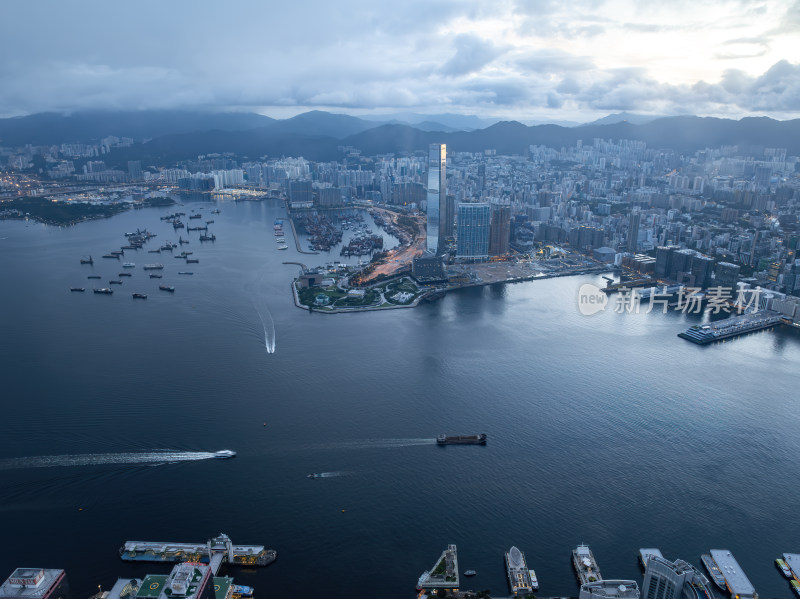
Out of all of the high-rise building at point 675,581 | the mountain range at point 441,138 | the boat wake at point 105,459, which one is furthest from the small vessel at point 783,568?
the mountain range at point 441,138

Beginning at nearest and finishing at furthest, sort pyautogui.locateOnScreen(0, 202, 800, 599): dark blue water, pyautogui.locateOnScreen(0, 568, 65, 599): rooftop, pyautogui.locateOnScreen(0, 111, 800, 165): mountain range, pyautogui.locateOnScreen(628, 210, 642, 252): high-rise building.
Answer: pyautogui.locateOnScreen(0, 568, 65, 599): rooftop, pyautogui.locateOnScreen(0, 202, 800, 599): dark blue water, pyautogui.locateOnScreen(628, 210, 642, 252): high-rise building, pyautogui.locateOnScreen(0, 111, 800, 165): mountain range

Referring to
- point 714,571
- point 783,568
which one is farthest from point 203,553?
point 783,568

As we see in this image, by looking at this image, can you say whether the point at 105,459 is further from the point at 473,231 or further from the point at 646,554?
the point at 473,231

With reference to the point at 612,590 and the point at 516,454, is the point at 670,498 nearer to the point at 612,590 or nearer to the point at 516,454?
the point at 516,454

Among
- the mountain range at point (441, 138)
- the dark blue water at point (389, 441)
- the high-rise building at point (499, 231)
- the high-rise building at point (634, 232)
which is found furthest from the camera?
the mountain range at point (441, 138)

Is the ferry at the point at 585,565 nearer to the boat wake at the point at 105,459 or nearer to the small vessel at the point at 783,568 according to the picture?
the small vessel at the point at 783,568

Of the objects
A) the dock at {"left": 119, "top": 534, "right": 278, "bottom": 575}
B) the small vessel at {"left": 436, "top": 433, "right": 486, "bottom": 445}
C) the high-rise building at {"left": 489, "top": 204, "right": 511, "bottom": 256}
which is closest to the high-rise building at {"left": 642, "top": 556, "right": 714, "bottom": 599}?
the small vessel at {"left": 436, "top": 433, "right": 486, "bottom": 445}

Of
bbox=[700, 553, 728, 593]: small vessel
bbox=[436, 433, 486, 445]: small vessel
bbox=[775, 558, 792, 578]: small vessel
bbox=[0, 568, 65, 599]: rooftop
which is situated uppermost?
bbox=[0, 568, 65, 599]: rooftop

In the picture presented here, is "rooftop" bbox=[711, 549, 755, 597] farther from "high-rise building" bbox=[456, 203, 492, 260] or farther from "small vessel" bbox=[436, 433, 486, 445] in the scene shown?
"high-rise building" bbox=[456, 203, 492, 260]
